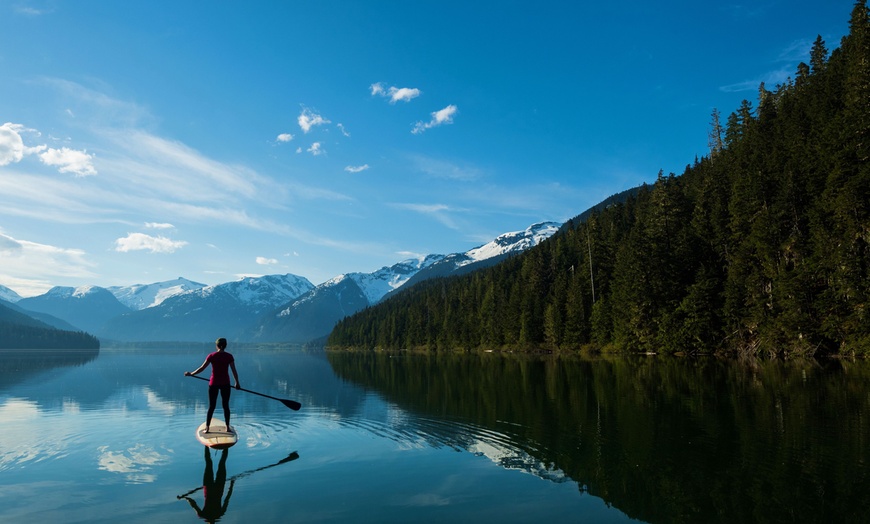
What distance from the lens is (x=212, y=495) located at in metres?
10.7

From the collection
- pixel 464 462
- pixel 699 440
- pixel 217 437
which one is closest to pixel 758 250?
pixel 699 440

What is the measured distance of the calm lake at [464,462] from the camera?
9.73m

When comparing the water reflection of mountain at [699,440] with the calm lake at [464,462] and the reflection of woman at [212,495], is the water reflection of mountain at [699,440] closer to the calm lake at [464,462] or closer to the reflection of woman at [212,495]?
the calm lake at [464,462]

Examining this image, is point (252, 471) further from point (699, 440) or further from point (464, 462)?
point (699, 440)

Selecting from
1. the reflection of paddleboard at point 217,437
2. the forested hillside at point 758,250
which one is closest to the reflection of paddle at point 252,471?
the reflection of paddleboard at point 217,437

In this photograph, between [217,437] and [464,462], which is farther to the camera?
[217,437]

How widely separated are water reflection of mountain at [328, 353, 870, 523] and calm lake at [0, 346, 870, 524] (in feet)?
0.23

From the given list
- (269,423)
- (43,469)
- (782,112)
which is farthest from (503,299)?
(43,469)

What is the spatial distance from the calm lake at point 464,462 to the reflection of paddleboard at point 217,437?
0.46m

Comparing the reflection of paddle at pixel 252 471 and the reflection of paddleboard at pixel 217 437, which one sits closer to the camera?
the reflection of paddle at pixel 252 471

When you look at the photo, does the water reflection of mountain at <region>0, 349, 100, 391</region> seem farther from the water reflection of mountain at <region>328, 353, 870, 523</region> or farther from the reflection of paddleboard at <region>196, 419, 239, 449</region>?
the water reflection of mountain at <region>328, 353, 870, 523</region>

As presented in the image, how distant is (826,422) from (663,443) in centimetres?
698

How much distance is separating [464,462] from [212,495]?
20.8 ft

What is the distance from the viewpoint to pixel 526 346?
363 feet
